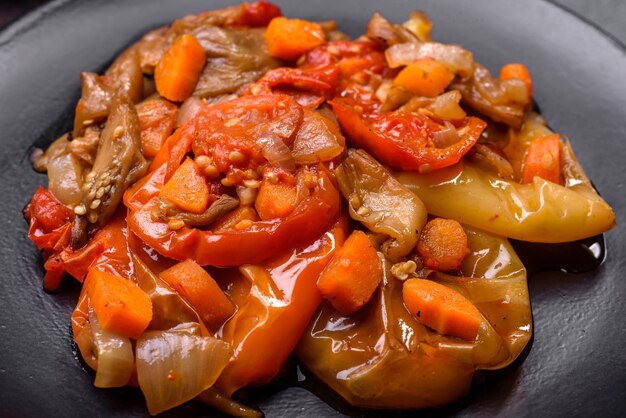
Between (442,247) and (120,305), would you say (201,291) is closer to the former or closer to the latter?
(120,305)

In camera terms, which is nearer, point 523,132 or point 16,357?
point 16,357

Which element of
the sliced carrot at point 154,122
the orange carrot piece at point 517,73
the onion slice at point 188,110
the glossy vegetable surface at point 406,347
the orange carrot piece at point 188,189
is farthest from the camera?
the orange carrot piece at point 517,73

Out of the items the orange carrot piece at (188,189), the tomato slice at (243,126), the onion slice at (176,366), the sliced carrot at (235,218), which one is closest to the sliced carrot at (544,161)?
the tomato slice at (243,126)

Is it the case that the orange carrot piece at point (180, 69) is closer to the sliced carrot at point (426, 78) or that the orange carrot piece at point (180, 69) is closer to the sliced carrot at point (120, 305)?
the sliced carrot at point (426, 78)

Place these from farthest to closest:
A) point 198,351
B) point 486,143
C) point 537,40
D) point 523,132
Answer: point 537,40 → point 523,132 → point 486,143 → point 198,351

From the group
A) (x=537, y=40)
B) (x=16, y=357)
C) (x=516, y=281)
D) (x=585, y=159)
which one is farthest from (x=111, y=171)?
(x=537, y=40)

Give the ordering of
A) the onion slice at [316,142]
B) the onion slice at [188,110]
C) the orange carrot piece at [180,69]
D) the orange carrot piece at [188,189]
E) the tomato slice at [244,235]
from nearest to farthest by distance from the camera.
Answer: the tomato slice at [244,235] < the orange carrot piece at [188,189] < the onion slice at [316,142] < the onion slice at [188,110] < the orange carrot piece at [180,69]

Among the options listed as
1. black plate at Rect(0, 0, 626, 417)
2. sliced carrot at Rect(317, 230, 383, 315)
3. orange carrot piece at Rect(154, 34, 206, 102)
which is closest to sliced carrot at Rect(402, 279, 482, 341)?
sliced carrot at Rect(317, 230, 383, 315)

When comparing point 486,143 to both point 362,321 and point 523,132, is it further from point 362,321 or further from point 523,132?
point 362,321
